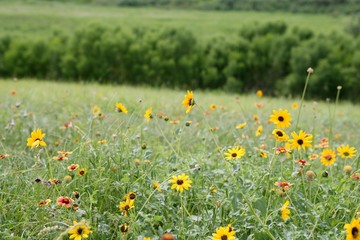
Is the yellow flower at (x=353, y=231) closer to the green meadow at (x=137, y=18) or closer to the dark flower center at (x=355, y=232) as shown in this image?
the dark flower center at (x=355, y=232)

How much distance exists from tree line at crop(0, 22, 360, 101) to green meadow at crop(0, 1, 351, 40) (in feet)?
48.6

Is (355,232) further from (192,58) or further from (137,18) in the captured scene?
(137,18)

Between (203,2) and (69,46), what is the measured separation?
49.8m

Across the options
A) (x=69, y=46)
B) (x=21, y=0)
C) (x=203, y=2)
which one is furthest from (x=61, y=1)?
(x=69, y=46)

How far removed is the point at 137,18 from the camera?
6450cm

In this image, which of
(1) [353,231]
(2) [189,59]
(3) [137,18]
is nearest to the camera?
(1) [353,231]

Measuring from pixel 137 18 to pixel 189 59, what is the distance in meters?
31.3

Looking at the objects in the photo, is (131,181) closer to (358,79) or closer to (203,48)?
(358,79)

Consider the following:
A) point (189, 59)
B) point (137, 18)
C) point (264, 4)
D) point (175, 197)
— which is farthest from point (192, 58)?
point (264, 4)

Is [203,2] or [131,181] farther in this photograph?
[203,2]

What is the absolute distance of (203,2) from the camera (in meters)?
81.2

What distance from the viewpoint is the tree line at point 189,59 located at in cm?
3281

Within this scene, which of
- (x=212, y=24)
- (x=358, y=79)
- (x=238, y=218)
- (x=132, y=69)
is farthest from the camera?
(x=212, y=24)

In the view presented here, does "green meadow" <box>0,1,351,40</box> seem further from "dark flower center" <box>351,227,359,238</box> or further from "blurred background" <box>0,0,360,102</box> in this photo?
"dark flower center" <box>351,227,359,238</box>
